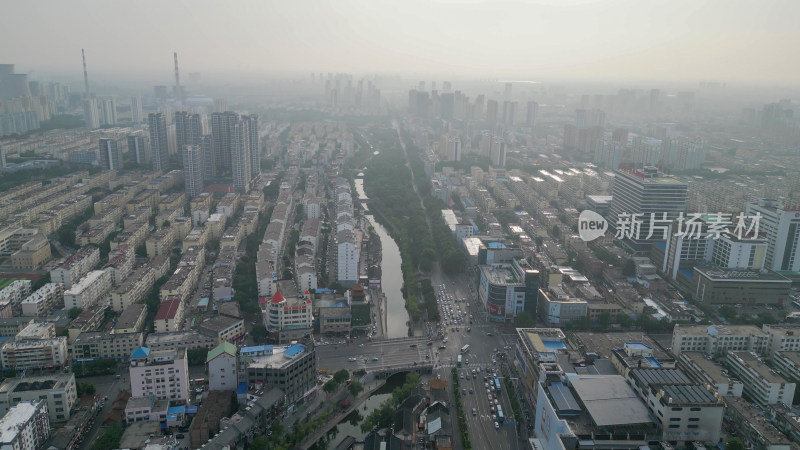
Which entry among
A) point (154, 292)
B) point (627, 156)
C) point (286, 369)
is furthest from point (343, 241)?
point (627, 156)

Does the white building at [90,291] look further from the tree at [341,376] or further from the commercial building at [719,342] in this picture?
the commercial building at [719,342]

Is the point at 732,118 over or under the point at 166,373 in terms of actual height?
over

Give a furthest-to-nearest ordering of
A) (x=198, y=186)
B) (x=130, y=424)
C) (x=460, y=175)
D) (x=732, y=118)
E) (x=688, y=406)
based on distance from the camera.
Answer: (x=732, y=118)
(x=460, y=175)
(x=198, y=186)
(x=130, y=424)
(x=688, y=406)

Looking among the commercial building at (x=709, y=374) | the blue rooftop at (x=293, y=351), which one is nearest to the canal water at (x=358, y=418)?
the blue rooftop at (x=293, y=351)

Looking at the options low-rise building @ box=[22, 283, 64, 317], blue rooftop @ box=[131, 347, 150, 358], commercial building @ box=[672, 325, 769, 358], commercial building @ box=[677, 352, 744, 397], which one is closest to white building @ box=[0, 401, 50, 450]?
blue rooftop @ box=[131, 347, 150, 358]

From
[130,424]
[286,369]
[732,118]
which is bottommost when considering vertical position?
[130,424]

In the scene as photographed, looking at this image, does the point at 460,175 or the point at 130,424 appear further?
the point at 460,175

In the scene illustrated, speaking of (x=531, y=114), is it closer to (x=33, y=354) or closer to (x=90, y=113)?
(x=90, y=113)

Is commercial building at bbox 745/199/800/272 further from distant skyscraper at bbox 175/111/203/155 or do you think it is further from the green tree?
distant skyscraper at bbox 175/111/203/155

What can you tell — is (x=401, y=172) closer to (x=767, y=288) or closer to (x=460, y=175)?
(x=460, y=175)
